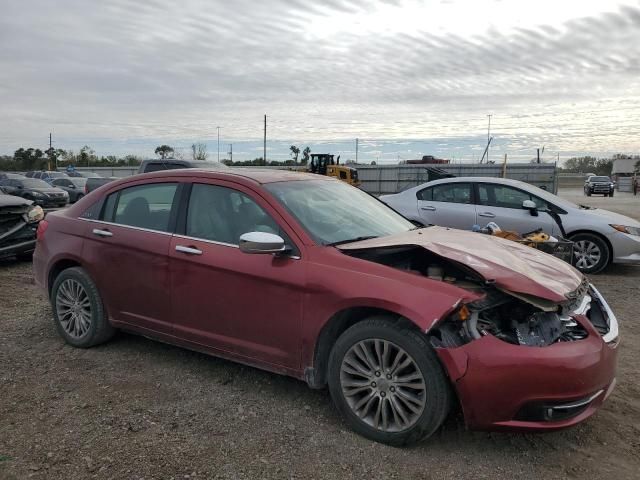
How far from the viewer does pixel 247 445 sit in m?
3.12

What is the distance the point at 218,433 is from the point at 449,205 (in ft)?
22.5

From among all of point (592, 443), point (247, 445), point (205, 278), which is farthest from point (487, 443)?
point (205, 278)

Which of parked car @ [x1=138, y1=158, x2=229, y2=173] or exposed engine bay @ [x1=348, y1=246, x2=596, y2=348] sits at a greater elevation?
parked car @ [x1=138, y1=158, x2=229, y2=173]

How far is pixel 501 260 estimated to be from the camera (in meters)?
3.32

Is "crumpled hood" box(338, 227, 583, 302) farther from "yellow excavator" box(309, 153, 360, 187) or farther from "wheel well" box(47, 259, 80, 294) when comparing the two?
"yellow excavator" box(309, 153, 360, 187)

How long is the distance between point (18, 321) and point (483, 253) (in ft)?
15.3

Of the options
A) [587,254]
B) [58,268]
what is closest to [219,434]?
[58,268]

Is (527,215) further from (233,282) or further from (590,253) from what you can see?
(233,282)

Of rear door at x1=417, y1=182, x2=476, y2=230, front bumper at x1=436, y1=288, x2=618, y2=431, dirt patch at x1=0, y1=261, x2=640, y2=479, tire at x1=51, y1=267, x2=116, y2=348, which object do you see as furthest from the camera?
rear door at x1=417, y1=182, x2=476, y2=230

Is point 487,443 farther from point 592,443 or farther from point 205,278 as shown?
point 205,278

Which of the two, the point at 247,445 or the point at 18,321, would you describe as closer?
the point at 247,445

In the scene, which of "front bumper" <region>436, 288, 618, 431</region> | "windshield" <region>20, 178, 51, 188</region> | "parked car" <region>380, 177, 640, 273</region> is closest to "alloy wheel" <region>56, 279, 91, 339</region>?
"front bumper" <region>436, 288, 618, 431</region>

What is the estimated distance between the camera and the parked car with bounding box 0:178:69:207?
2269 centimetres

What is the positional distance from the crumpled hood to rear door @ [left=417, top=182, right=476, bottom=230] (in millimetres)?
5056
